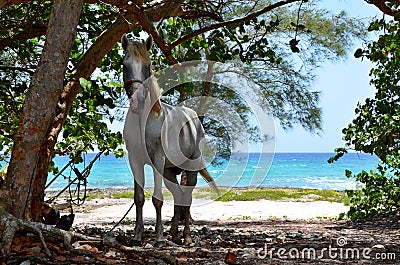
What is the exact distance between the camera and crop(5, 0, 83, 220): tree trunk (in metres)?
3.12

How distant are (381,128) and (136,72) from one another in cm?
368

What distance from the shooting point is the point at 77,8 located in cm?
335

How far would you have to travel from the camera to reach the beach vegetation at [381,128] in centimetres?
623

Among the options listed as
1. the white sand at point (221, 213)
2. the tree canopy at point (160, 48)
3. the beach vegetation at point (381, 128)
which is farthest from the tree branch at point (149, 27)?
the white sand at point (221, 213)

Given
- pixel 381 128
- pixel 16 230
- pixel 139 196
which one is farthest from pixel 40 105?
pixel 381 128

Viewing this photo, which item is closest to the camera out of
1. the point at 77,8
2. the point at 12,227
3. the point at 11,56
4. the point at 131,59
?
the point at 12,227

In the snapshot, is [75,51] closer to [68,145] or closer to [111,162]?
[68,145]

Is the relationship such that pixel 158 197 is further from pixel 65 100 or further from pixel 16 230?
pixel 16 230

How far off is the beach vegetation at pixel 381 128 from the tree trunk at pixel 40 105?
142 inches

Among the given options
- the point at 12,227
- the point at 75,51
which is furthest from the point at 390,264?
the point at 75,51

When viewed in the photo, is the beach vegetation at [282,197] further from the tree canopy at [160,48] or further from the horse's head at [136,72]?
the horse's head at [136,72]

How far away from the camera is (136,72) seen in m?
4.36

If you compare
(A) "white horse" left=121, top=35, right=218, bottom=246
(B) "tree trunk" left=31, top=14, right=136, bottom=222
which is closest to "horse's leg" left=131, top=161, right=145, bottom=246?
(A) "white horse" left=121, top=35, right=218, bottom=246

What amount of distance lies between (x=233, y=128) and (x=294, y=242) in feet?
11.1
